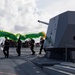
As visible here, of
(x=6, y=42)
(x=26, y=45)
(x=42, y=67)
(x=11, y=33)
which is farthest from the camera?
(x=26, y=45)

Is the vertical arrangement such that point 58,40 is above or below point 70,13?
below

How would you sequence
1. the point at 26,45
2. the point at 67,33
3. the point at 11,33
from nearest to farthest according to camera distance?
the point at 67,33 → the point at 11,33 → the point at 26,45

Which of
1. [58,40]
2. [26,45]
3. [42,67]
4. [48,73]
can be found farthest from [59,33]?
[26,45]

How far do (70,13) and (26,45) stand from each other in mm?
30109

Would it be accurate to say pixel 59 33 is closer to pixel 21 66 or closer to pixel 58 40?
pixel 58 40

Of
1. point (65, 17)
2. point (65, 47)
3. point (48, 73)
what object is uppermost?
point (65, 17)

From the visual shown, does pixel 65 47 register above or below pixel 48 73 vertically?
above

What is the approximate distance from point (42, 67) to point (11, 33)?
12011 millimetres

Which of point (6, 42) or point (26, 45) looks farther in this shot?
point (26, 45)

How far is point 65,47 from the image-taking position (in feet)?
78.0

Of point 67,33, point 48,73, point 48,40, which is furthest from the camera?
point 48,40

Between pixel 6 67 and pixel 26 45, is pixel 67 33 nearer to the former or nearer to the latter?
pixel 6 67

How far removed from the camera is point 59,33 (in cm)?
2447

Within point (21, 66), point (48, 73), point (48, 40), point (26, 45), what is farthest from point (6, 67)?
point (26, 45)
